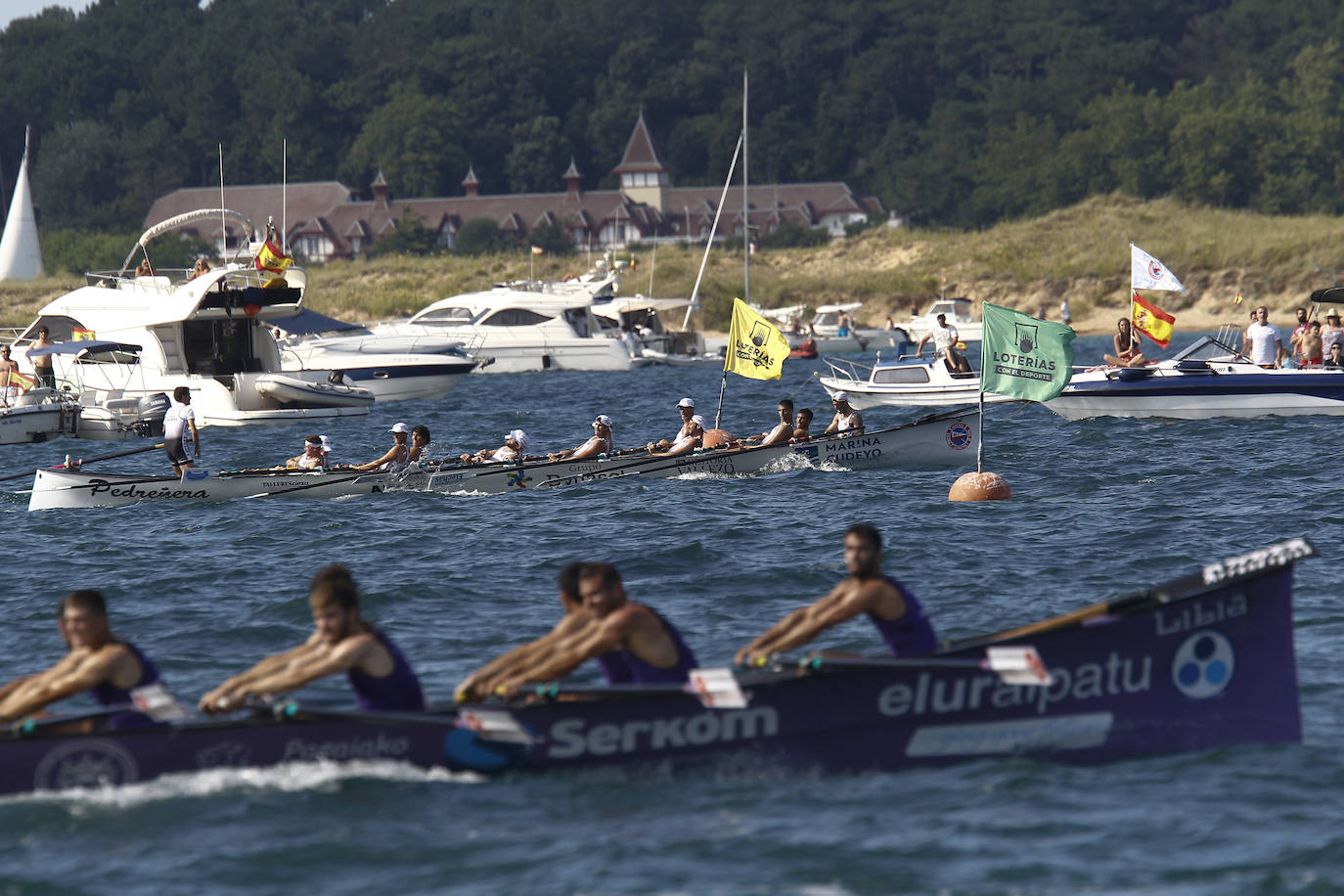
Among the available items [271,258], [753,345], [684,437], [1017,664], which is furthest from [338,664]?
[271,258]

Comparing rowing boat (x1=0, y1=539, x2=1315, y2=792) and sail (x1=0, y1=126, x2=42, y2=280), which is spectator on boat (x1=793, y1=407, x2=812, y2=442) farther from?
sail (x1=0, y1=126, x2=42, y2=280)

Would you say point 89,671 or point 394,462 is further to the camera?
point 394,462

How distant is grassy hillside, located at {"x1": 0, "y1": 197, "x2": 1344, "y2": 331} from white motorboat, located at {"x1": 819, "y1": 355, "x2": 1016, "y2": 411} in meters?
35.9

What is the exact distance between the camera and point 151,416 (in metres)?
33.8

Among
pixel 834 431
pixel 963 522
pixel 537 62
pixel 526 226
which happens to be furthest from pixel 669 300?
pixel 537 62

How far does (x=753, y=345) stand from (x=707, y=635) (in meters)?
12.3

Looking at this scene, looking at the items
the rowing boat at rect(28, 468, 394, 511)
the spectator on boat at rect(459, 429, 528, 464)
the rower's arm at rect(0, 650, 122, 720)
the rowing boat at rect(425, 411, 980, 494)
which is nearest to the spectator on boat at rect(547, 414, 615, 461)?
the rowing boat at rect(425, 411, 980, 494)

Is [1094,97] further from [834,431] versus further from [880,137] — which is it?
[834,431]

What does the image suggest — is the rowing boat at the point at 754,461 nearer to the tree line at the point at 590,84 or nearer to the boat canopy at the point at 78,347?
the boat canopy at the point at 78,347

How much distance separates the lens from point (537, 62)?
137750 millimetres

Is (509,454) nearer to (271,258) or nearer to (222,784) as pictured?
(271,258)

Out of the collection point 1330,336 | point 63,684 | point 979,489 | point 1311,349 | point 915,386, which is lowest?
point 979,489

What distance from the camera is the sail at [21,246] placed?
77.2 metres

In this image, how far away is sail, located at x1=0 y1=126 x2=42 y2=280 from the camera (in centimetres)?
7725
